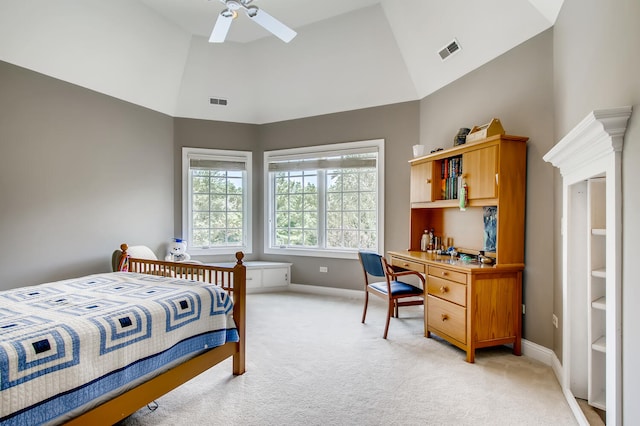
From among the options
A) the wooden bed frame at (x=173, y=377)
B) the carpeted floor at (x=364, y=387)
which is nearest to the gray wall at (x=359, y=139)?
the carpeted floor at (x=364, y=387)

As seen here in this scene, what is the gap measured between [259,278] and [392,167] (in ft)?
8.08

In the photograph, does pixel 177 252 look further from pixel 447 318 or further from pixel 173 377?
pixel 447 318

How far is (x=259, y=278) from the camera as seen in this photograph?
516cm

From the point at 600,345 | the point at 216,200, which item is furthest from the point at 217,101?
the point at 600,345

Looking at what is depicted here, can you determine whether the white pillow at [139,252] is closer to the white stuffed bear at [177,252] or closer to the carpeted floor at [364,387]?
the white stuffed bear at [177,252]

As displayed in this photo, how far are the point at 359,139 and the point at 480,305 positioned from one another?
270 cm

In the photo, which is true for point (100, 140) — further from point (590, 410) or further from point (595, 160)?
point (590, 410)

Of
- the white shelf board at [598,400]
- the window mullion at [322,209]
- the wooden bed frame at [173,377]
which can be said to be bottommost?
the white shelf board at [598,400]

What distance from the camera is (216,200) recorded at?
5.29 m

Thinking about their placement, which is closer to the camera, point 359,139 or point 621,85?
point 621,85

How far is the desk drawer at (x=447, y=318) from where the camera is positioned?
290 centimetres

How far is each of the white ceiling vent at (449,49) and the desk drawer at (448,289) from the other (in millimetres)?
2215

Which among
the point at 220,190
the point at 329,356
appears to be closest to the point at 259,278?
the point at 220,190

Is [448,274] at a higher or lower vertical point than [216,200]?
lower
